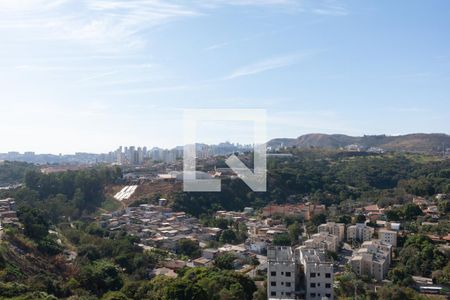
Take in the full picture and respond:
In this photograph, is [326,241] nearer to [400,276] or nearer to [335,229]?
[335,229]

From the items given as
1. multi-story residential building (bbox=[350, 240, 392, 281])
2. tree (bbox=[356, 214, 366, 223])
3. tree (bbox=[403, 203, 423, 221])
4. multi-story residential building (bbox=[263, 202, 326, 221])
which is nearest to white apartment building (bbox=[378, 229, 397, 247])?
multi-story residential building (bbox=[350, 240, 392, 281])

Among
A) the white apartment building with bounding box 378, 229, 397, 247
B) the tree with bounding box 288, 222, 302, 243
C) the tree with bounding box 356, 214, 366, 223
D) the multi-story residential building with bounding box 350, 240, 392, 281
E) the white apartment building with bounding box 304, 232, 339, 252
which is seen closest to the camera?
the multi-story residential building with bounding box 350, 240, 392, 281

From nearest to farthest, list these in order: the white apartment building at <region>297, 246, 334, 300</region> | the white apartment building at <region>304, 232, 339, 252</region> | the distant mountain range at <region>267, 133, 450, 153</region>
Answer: the white apartment building at <region>297, 246, 334, 300</region> < the white apartment building at <region>304, 232, 339, 252</region> < the distant mountain range at <region>267, 133, 450, 153</region>

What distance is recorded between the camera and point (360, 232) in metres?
12.4

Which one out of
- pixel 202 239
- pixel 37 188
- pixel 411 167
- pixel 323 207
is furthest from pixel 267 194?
pixel 411 167

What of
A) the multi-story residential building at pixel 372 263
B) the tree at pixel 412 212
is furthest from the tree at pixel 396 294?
the tree at pixel 412 212

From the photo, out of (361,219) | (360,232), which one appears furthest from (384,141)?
(360,232)

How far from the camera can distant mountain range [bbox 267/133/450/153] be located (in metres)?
41.5

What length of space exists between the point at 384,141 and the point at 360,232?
37.9 meters

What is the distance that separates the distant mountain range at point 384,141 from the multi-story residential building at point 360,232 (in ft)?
83.3

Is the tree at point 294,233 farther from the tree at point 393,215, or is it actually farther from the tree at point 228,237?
the tree at point 393,215

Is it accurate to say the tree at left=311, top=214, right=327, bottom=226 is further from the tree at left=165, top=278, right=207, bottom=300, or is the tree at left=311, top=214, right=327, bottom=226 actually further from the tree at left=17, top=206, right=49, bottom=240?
the tree at left=165, top=278, right=207, bottom=300

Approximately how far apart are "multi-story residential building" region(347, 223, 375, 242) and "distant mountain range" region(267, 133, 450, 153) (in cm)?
2538

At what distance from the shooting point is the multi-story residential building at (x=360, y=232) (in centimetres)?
1227
